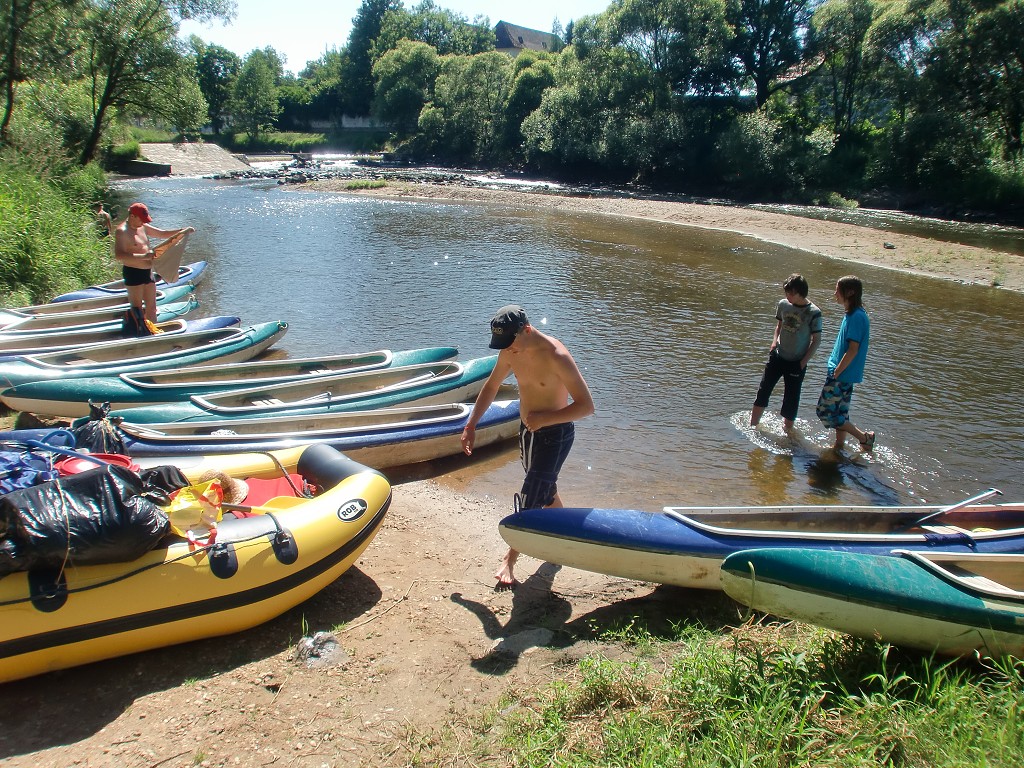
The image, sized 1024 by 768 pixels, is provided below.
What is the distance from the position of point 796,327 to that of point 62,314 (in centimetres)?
1002

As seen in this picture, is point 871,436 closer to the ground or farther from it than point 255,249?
closer to the ground

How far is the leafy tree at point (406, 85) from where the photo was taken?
65.3 metres

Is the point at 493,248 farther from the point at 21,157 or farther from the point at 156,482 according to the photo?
the point at 156,482

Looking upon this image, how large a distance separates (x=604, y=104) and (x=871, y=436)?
39651 millimetres

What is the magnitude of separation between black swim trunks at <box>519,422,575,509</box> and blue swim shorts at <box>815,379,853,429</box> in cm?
373

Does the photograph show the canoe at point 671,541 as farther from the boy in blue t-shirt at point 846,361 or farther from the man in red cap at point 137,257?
the man in red cap at point 137,257

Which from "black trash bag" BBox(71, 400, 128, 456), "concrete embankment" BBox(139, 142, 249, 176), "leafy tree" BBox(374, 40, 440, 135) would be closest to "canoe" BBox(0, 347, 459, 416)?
"black trash bag" BBox(71, 400, 128, 456)

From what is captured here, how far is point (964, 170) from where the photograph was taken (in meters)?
30.6

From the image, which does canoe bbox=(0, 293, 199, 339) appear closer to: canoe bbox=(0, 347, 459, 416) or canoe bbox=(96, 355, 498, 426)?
Result: canoe bbox=(0, 347, 459, 416)

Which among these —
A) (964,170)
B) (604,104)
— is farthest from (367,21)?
(964,170)

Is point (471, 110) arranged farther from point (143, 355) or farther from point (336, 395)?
point (336, 395)

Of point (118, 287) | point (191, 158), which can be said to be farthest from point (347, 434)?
point (191, 158)

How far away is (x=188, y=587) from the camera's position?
3.90m

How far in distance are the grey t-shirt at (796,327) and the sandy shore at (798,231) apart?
12.3 metres
